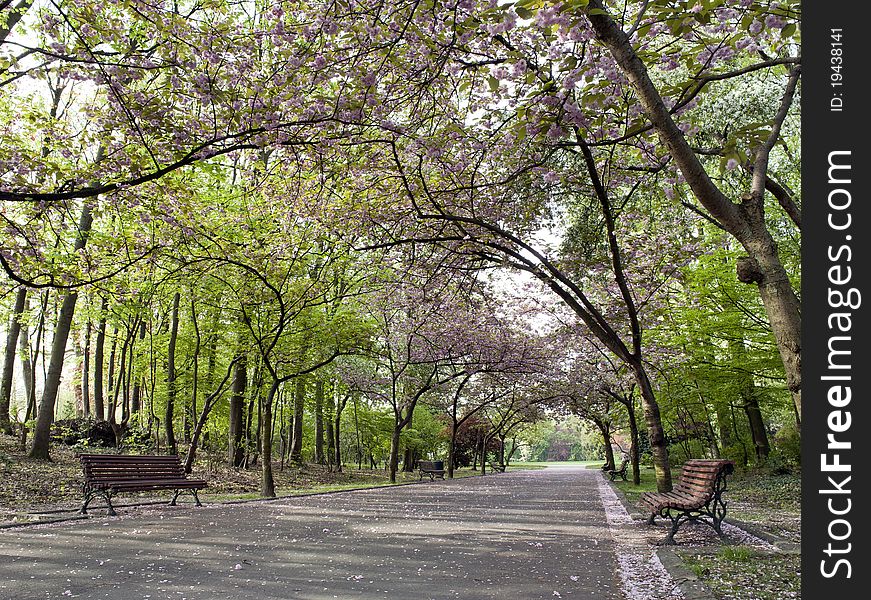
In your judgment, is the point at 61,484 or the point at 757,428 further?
the point at 757,428

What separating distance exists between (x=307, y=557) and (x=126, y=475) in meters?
5.55

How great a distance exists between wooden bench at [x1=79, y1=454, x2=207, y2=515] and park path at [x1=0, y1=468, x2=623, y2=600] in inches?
16.9

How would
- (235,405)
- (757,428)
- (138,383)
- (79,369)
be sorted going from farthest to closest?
(79,369) → (138,383) → (757,428) → (235,405)

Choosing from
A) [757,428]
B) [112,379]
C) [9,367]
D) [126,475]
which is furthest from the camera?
[112,379]

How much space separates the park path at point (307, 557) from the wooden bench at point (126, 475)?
430mm

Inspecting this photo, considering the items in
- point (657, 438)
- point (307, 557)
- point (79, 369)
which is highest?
point (79, 369)

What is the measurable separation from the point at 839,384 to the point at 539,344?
24.0 meters

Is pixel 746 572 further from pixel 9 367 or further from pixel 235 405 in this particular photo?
pixel 9 367

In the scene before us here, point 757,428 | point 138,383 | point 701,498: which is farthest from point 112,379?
point 757,428

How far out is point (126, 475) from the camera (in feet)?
34.4

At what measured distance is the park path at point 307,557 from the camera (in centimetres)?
508

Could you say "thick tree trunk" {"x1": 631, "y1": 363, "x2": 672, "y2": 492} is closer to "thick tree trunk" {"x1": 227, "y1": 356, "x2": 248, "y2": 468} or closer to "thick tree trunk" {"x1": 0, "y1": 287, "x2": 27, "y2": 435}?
"thick tree trunk" {"x1": 227, "y1": 356, "x2": 248, "y2": 468}

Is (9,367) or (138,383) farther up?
(9,367)

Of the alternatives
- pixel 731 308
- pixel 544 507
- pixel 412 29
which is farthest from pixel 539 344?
pixel 412 29
